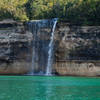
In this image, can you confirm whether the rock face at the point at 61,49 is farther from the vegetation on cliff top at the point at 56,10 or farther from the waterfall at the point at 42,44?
the vegetation on cliff top at the point at 56,10

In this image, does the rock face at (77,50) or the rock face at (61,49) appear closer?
the rock face at (77,50)

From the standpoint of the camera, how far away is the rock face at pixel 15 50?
39.4 meters

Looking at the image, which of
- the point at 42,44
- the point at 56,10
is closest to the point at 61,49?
the point at 42,44

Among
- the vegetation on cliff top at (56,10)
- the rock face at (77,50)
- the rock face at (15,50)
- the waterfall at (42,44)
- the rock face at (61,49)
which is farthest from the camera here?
the vegetation on cliff top at (56,10)

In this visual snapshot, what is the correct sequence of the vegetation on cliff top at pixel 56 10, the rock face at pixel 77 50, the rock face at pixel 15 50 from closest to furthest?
the rock face at pixel 77 50 < the rock face at pixel 15 50 < the vegetation on cliff top at pixel 56 10

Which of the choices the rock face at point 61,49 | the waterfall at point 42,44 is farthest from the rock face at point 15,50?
the waterfall at point 42,44

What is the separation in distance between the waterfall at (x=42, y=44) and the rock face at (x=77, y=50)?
3.68 feet

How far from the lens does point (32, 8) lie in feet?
157

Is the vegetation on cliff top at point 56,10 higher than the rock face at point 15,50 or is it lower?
higher

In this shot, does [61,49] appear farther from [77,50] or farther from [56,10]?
[56,10]

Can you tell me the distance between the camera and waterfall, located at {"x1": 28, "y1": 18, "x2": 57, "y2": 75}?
3912 centimetres

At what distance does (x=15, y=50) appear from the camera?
39.8m

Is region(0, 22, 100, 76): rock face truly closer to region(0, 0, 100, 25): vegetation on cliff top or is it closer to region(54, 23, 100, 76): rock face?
region(54, 23, 100, 76): rock face

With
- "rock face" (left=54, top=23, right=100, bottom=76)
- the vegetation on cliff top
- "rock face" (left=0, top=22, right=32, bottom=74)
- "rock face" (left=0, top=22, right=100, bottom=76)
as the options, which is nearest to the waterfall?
"rock face" (left=0, top=22, right=100, bottom=76)
